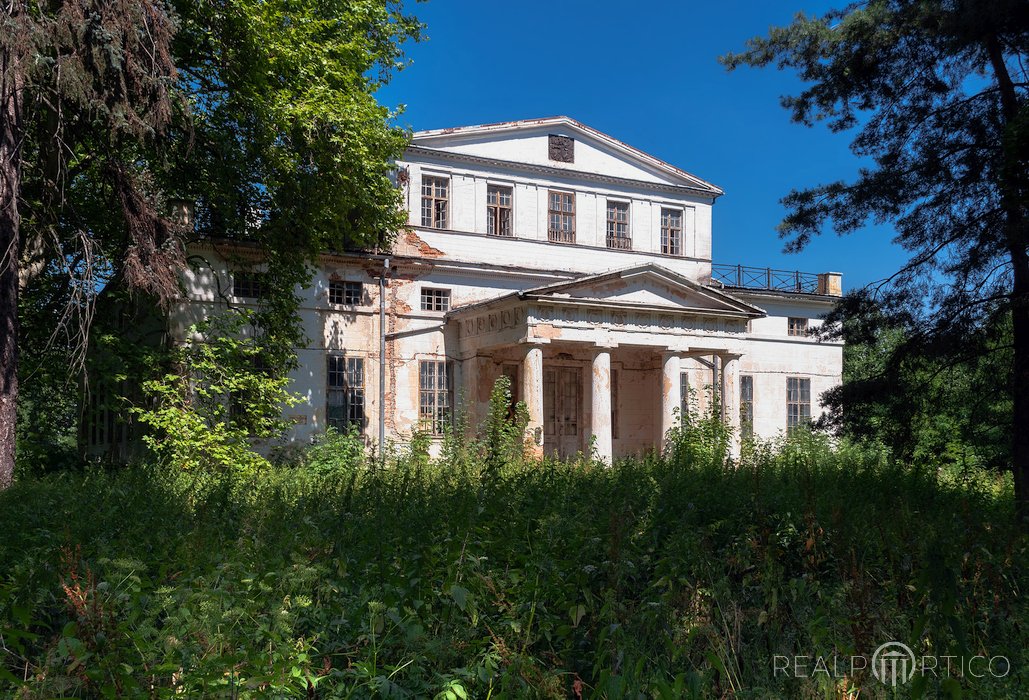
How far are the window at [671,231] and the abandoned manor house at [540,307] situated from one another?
0.13 feet

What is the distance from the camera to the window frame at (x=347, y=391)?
23.0m

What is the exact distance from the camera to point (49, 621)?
554cm

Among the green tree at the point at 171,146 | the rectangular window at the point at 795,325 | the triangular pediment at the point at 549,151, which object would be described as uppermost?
the triangular pediment at the point at 549,151

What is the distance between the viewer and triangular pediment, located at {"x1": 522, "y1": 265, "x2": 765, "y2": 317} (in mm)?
22688

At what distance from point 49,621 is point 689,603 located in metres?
4.14

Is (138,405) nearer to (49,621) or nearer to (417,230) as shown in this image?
(417,230)

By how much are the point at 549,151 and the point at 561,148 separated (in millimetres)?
439

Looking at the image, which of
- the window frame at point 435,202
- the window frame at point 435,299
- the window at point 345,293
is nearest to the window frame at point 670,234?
the window frame at point 435,202

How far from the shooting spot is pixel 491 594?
230 inches

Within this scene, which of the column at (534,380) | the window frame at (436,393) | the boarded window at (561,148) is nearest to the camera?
the column at (534,380)

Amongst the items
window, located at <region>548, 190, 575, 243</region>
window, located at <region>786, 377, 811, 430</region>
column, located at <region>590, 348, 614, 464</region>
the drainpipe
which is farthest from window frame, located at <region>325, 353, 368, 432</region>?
window, located at <region>786, 377, 811, 430</region>

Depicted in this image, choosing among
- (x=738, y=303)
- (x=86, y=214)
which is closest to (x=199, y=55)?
(x=86, y=214)

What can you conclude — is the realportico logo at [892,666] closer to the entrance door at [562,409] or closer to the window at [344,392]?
the window at [344,392]

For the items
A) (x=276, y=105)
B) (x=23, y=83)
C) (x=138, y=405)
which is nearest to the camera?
(x=23, y=83)
